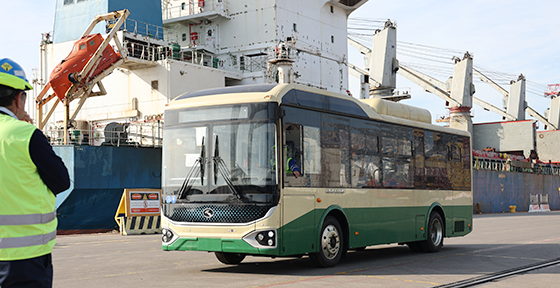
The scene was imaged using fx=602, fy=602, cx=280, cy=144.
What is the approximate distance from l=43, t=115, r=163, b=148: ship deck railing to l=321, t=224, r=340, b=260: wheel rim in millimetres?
16603

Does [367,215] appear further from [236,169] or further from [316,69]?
[316,69]

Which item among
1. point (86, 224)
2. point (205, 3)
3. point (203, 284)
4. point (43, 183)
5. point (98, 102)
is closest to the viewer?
point (43, 183)

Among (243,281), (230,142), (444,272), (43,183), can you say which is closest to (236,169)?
(230,142)

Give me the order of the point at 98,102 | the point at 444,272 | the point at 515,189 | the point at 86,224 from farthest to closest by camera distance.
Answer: the point at 515,189 → the point at 98,102 → the point at 86,224 → the point at 444,272

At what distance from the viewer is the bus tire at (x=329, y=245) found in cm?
1012

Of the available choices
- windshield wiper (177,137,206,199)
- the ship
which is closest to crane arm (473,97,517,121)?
the ship

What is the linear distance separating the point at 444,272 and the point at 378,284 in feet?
6.50

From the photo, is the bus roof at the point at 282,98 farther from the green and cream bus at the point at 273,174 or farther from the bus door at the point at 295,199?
the bus door at the point at 295,199

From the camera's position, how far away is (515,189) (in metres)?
53.0

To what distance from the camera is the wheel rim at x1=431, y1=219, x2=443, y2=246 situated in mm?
13773

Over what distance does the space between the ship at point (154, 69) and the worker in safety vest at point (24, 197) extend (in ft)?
71.8

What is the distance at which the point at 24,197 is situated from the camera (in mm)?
3170

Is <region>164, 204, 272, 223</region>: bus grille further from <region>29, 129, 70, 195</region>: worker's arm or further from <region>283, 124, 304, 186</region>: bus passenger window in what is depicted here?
<region>29, 129, 70, 195</region>: worker's arm

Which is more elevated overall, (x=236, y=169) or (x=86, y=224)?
(x=236, y=169)
